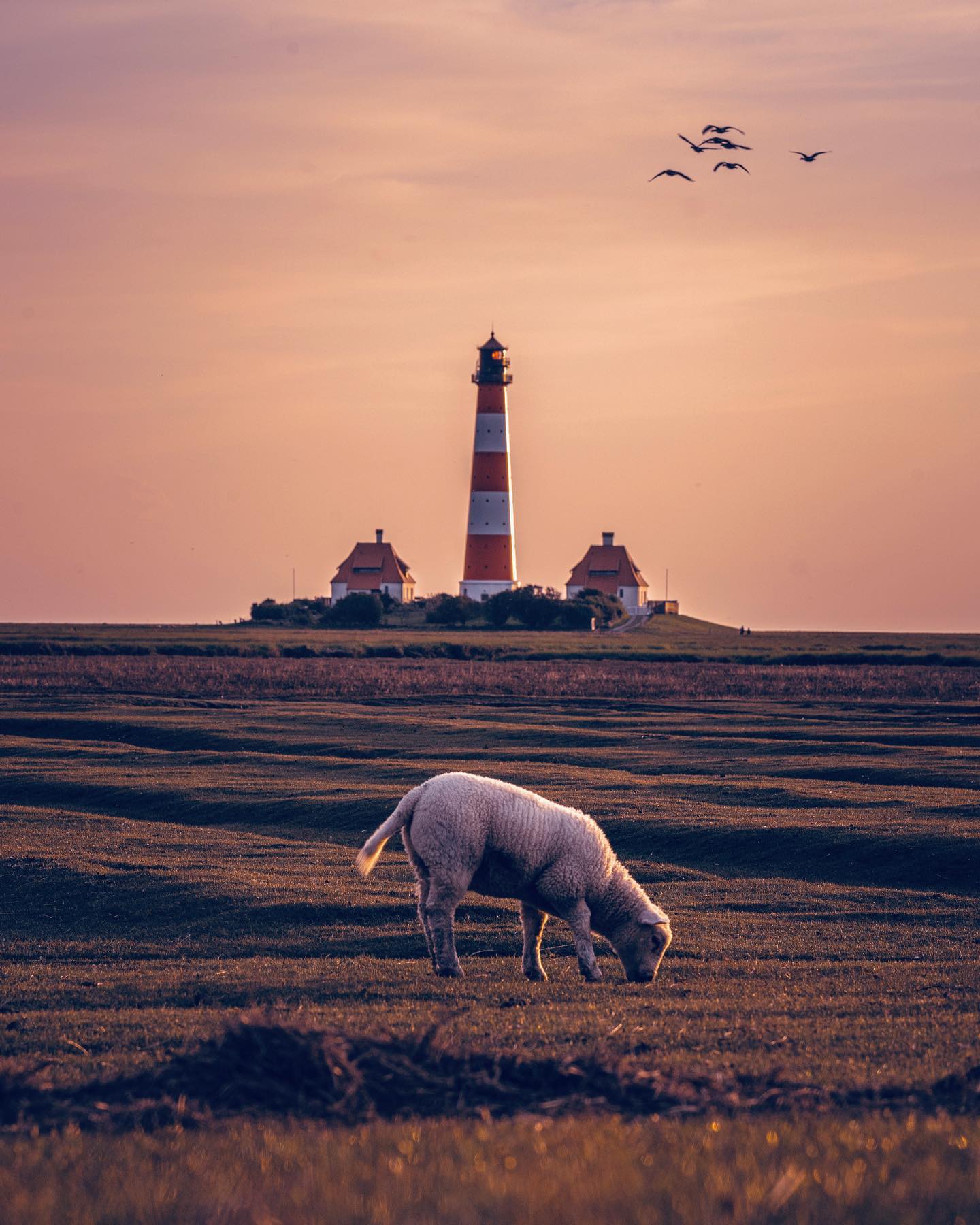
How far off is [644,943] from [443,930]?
2279 mm

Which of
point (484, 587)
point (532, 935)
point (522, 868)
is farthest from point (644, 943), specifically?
point (484, 587)

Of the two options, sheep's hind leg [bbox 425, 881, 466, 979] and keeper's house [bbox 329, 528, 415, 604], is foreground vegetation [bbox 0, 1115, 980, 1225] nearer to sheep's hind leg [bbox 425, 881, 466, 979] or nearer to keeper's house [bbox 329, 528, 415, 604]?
sheep's hind leg [bbox 425, 881, 466, 979]

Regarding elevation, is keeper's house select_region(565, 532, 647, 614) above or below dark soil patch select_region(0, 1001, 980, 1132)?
above

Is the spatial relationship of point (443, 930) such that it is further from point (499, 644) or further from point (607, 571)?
point (607, 571)

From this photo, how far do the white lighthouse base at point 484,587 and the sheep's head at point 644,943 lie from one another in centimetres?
10666

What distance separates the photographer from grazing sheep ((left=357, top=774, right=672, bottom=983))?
1519 cm

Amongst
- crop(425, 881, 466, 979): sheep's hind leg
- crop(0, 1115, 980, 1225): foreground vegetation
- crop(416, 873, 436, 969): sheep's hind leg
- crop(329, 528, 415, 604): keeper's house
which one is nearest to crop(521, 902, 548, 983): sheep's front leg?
crop(425, 881, 466, 979): sheep's hind leg

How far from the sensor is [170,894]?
67.7ft

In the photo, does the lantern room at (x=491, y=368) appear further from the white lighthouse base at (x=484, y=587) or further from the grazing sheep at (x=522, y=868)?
the grazing sheep at (x=522, y=868)

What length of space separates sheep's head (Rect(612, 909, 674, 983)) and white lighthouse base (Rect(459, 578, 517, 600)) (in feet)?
350

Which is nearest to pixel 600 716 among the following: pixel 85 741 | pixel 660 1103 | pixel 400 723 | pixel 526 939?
pixel 400 723

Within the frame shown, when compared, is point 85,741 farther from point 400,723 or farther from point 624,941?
point 624,941

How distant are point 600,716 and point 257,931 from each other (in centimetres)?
3317

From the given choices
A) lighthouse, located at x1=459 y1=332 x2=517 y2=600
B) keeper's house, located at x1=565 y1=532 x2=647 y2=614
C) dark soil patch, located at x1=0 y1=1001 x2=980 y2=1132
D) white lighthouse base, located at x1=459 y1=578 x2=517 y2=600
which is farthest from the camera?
keeper's house, located at x1=565 y1=532 x2=647 y2=614
